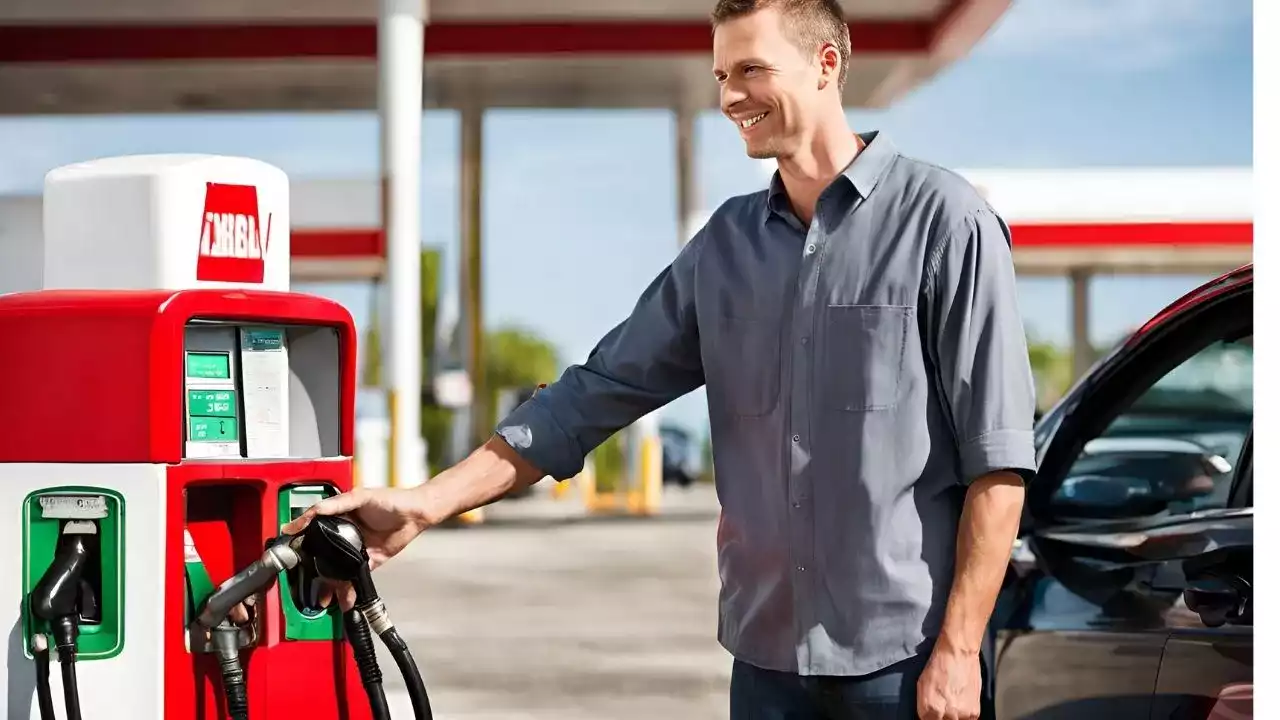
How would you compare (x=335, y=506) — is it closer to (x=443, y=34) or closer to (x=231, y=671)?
(x=231, y=671)

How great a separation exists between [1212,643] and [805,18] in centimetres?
137

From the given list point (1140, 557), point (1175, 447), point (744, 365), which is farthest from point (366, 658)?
point (1175, 447)

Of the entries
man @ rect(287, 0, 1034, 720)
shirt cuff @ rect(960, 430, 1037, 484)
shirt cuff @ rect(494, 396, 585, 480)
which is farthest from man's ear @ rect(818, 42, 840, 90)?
shirt cuff @ rect(494, 396, 585, 480)

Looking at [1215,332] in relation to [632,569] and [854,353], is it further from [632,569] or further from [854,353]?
[632,569]

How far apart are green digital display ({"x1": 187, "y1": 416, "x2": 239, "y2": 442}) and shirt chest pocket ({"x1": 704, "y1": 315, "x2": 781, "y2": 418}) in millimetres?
1134

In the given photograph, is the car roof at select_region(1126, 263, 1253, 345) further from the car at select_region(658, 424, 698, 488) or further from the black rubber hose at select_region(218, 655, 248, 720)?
the car at select_region(658, 424, 698, 488)

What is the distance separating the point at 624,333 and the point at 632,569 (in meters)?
11.7

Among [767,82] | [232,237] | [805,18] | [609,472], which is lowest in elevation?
[609,472]

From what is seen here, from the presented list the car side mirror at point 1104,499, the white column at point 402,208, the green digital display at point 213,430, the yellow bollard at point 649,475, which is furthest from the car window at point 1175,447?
the yellow bollard at point 649,475

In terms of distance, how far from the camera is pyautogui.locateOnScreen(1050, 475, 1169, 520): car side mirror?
4.16 meters

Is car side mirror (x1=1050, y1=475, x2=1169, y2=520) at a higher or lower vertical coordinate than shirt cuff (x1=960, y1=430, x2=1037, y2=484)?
lower

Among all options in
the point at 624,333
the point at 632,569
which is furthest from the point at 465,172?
the point at 624,333

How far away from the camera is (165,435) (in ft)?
11.0

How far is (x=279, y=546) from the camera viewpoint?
3057 millimetres
